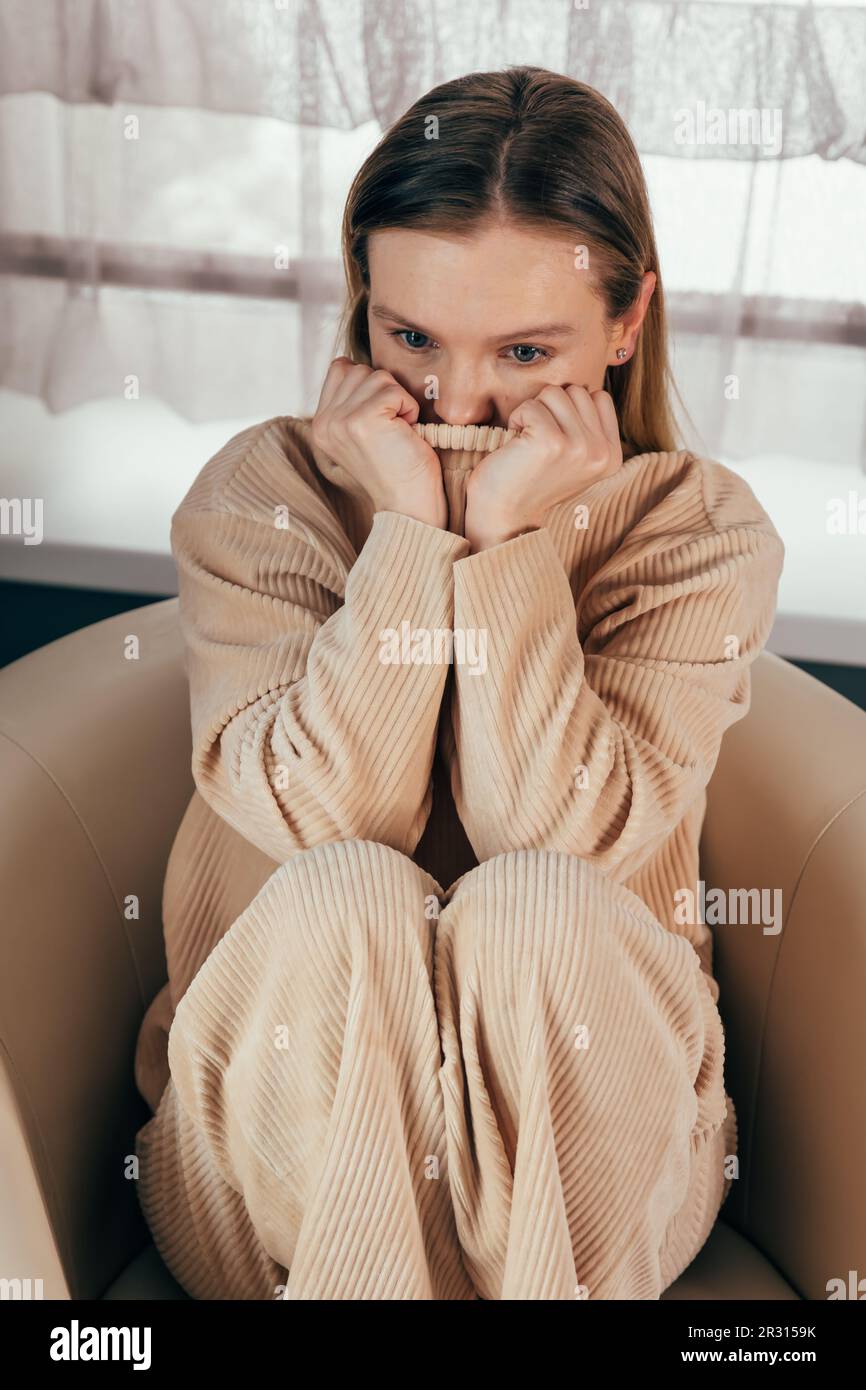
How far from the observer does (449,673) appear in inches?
39.6

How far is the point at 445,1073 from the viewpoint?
80 centimetres

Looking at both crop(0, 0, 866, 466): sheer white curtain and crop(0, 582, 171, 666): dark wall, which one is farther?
crop(0, 582, 171, 666): dark wall

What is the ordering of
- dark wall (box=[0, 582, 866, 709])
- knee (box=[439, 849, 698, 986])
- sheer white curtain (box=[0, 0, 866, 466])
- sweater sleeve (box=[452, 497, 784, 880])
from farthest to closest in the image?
dark wall (box=[0, 582, 866, 709])
sheer white curtain (box=[0, 0, 866, 466])
sweater sleeve (box=[452, 497, 784, 880])
knee (box=[439, 849, 698, 986])

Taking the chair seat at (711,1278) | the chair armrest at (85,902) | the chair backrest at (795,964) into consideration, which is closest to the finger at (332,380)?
the chair armrest at (85,902)

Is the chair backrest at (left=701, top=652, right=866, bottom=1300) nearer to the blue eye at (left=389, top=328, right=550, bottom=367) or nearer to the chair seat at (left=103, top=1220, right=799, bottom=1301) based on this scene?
the chair seat at (left=103, top=1220, right=799, bottom=1301)

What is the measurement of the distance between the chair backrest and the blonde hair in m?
0.36

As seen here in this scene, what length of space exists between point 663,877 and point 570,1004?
11.6 inches

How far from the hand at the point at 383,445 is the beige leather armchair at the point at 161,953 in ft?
0.95

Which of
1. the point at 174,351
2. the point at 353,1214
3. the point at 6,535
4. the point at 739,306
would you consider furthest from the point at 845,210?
the point at 353,1214

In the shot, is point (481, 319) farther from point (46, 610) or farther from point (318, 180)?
point (46, 610)

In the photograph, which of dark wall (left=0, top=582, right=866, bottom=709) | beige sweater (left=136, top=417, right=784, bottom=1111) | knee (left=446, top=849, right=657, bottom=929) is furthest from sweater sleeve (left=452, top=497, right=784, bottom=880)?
dark wall (left=0, top=582, right=866, bottom=709)

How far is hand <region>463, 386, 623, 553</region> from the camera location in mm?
945

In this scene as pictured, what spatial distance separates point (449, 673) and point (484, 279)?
0.89ft

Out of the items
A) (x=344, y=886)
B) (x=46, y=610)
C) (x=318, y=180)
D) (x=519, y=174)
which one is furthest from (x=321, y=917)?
(x=46, y=610)
